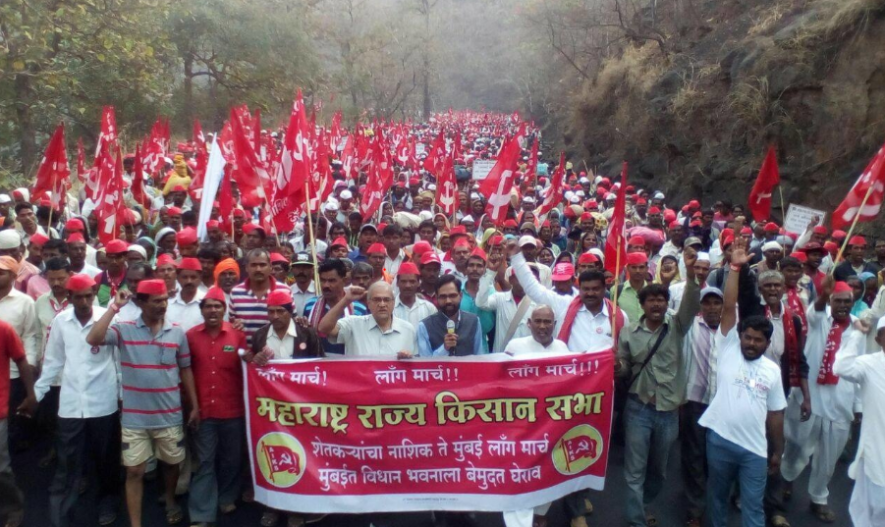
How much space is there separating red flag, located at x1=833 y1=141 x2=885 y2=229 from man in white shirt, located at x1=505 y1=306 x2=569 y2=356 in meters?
3.45

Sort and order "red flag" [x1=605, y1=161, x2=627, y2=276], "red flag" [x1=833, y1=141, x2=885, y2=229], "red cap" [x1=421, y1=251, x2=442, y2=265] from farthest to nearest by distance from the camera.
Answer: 1. "red flag" [x1=833, y1=141, x2=885, y2=229]
2. "red cap" [x1=421, y1=251, x2=442, y2=265]
3. "red flag" [x1=605, y1=161, x2=627, y2=276]

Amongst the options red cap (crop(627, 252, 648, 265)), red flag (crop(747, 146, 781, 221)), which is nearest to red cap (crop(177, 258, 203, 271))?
red cap (crop(627, 252, 648, 265))

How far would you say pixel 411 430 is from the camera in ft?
15.4

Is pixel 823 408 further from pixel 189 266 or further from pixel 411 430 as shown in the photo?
pixel 189 266

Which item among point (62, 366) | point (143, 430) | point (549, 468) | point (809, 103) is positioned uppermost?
point (809, 103)

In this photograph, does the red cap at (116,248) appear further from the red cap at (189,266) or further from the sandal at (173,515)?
the sandal at (173,515)

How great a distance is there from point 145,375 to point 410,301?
6.37ft

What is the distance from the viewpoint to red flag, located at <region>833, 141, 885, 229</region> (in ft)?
21.4

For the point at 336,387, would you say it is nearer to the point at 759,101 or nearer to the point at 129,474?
the point at 129,474

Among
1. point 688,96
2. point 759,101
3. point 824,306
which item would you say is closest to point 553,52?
point 688,96

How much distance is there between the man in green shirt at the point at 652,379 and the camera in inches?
188

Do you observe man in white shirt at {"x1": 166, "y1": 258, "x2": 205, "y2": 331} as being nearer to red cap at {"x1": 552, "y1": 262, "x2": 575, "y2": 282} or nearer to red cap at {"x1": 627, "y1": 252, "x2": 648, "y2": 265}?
red cap at {"x1": 552, "y1": 262, "x2": 575, "y2": 282}

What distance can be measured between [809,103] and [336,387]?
14.6 meters

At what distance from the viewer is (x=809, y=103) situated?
15.7m
